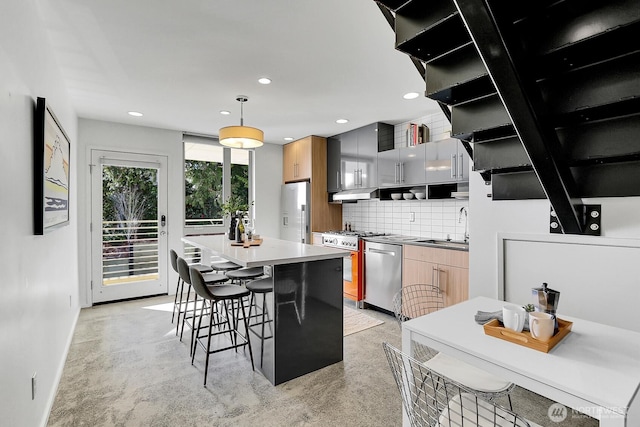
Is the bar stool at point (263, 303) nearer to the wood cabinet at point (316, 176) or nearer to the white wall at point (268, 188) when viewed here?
the wood cabinet at point (316, 176)

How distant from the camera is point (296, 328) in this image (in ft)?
7.84

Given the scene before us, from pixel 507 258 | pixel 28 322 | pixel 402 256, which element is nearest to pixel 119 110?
pixel 28 322

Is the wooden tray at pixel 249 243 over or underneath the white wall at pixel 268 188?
underneath

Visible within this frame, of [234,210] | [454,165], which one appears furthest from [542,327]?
[234,210]

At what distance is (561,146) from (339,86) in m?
2.02

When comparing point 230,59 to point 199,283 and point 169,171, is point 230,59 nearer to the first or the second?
point 199,283

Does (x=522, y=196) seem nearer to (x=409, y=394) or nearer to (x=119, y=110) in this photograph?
(x=409, y=394)

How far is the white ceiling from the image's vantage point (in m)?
1.94

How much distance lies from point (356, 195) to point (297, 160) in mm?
1323

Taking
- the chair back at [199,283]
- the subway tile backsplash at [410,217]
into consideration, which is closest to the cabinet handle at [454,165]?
the subway tile backsplash at [410,217]

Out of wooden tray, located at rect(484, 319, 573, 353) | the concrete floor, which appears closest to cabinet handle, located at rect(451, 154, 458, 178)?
the concrete floor

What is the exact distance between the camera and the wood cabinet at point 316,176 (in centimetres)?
501

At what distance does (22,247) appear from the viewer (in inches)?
60.9

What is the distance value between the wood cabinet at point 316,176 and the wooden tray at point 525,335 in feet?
12.3
